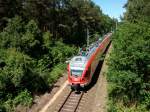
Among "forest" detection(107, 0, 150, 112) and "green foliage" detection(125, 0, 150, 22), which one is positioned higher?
"green foliage" detection(125, 0, 150, 22)

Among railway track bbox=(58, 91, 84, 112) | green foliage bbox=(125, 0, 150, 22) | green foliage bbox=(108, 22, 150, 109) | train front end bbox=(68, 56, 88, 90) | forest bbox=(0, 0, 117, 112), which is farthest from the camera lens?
green foliage bbox=(125, 0, 150, 22)

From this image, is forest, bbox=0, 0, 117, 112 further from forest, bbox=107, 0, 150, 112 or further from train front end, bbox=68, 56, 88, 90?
forest, bbox=107, 0, 150, 112

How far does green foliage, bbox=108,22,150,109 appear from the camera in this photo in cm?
2016

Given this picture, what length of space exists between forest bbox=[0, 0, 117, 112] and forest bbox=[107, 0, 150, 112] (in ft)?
23.4

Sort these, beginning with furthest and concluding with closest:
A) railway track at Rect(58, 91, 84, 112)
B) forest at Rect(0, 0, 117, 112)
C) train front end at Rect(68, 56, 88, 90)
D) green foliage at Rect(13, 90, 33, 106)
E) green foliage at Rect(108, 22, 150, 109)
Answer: train front end at Rect(68, 56, 88, 90) < forest at Rect(0, 0, 117, 112) < green foliage at Rect(13, 90, 33, 106) < railway track at Rect(58, 91, 84, 112) < green foliage at Rect(108, 22, 150, 109)

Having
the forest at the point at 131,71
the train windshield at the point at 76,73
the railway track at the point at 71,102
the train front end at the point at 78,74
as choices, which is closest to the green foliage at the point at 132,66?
the forest at the point at 131,71

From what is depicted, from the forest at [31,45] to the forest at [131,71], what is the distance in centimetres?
714

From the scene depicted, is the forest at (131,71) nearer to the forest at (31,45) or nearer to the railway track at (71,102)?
the railway track at (71,102)

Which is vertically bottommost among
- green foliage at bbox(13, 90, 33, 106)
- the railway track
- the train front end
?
the railway track

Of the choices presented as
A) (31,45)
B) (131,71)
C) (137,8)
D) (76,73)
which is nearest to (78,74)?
(76,73)

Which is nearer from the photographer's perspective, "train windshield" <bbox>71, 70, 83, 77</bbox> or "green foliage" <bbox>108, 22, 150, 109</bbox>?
"green foliage" <bbox>108, 22, 150, 109</bbox>

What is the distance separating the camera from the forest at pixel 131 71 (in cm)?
2020

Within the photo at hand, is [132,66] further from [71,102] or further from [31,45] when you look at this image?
[31,45]

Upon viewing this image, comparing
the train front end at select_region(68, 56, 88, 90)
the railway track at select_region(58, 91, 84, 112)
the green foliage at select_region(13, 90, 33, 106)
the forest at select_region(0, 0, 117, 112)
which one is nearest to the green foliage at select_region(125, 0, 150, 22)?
the forest at select_region(0, 0, 117, 112)
